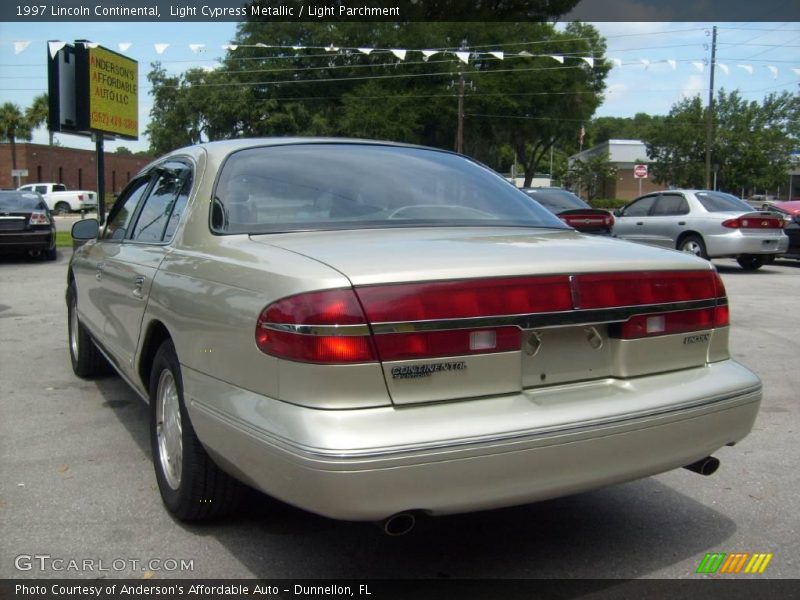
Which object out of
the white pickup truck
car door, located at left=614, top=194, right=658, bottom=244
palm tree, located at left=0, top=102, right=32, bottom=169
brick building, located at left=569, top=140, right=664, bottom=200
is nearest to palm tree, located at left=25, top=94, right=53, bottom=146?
palm tree, located at left=0, top=102, right=32, bottom=169

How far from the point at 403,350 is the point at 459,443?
33 centimetres

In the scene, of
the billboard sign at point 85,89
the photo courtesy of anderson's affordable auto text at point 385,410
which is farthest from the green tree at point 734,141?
the photo courtesy of anderson's affordable auto text at point 385,410

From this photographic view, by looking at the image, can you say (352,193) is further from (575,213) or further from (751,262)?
(751,262)

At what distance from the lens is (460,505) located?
95.0 inches

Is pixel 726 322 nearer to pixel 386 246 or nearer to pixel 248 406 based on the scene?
pixel 386 246

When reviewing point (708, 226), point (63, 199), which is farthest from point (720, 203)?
point (63, 199)

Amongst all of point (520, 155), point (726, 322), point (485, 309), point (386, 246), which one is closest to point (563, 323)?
point (485, 309)

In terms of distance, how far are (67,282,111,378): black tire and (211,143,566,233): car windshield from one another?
2.82 metres

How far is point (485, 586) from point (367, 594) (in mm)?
429

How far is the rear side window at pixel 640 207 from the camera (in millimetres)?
15216

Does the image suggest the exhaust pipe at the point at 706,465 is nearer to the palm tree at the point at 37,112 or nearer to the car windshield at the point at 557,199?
the car windshield at the point at 557,199


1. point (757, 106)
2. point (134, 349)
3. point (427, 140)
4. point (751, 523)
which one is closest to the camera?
point (751, 523)

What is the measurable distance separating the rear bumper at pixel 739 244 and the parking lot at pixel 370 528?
9597 millimetres

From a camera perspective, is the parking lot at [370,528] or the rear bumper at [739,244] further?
the rear bumper at [739,244]
